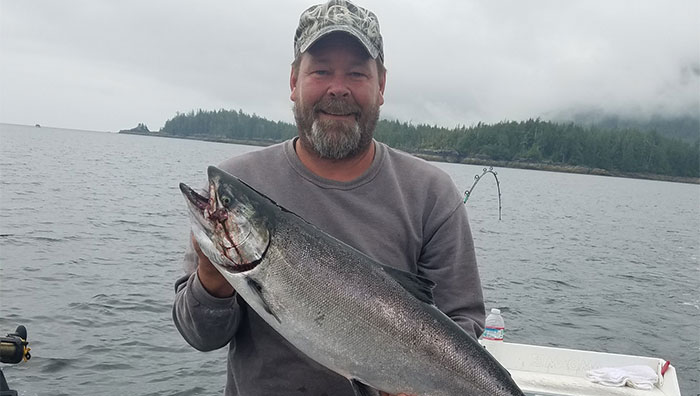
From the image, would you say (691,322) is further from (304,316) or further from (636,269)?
(304,316)

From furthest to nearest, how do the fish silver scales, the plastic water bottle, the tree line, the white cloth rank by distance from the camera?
the tree line → the plastic water bottle → the white cloth → the fish silver scales

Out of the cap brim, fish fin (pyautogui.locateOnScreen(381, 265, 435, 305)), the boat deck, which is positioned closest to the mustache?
the cap brim

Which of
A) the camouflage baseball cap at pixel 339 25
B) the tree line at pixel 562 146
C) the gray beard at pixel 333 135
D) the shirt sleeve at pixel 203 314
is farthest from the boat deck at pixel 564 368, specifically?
the tree line at pixel 562 146

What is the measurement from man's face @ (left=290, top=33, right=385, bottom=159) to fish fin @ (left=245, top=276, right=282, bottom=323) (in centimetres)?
91

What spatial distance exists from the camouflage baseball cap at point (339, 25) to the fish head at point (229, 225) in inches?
40.6

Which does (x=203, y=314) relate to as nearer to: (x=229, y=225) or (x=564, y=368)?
(x=229, y=225)

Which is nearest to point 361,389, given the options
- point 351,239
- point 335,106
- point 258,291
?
point 258,291

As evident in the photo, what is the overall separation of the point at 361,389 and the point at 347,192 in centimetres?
108

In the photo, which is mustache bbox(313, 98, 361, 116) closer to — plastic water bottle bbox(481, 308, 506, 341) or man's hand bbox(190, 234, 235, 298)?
man's hand bbox(190, 234, 235, 298)

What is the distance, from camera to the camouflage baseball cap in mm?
3332

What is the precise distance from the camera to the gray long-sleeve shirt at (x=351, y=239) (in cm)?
309

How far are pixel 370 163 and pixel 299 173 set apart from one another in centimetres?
43

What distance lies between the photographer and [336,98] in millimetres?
3299

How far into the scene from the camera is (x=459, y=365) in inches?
111
